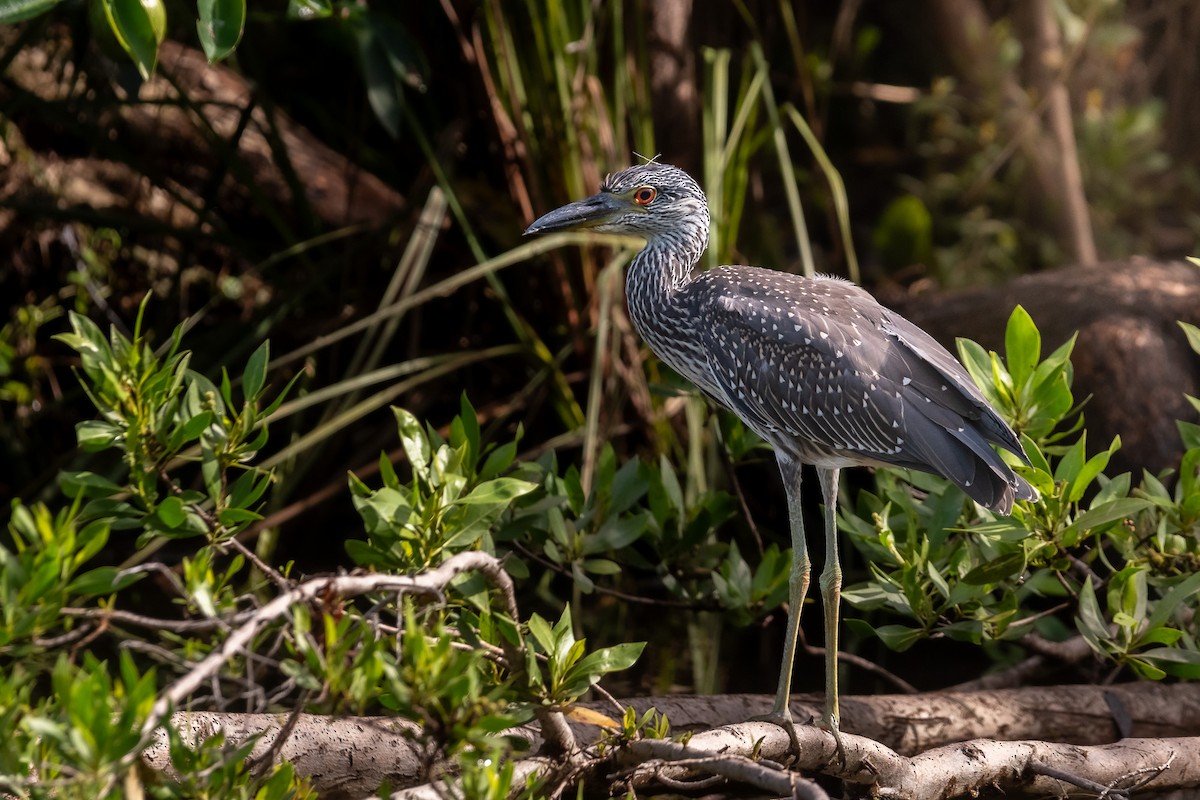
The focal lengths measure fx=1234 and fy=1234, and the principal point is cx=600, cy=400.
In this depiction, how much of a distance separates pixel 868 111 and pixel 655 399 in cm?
369

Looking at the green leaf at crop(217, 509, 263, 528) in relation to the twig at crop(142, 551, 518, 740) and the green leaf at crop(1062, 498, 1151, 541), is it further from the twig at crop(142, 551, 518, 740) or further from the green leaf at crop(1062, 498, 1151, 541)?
the green leaf at crop(1062, 498, 1151, 541)

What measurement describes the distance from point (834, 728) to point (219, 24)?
84.8 inches

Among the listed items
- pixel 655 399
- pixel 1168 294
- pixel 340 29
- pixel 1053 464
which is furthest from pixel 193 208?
pixel 1168 294

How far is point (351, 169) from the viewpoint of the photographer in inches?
207

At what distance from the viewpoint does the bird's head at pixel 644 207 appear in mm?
3584

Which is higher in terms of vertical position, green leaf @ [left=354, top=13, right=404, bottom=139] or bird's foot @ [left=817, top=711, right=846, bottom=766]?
green leaf @ [left=354, top=13, right=404, bottom=139]

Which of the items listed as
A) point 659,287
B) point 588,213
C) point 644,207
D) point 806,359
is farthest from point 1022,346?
point 588,213

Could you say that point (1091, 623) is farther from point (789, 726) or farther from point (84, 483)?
point (84, 483)

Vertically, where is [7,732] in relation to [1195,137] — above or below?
above

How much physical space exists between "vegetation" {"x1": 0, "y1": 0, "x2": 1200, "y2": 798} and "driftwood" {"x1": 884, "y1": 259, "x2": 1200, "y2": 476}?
0.66 ft

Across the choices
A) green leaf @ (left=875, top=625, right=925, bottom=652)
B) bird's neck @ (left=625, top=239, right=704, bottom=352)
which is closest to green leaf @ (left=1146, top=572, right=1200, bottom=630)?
green leaf @ (left=875, top=625, right=925, bottom=652)

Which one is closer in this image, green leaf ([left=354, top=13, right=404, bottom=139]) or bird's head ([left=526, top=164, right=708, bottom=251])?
bird's head ([left=526, top=164, right=708, bottom=251])

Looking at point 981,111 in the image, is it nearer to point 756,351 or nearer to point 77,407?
point 756,351

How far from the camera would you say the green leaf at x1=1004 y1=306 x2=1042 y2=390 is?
124 inches
